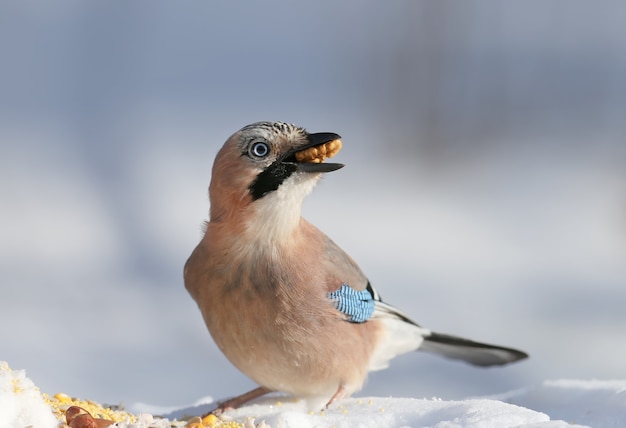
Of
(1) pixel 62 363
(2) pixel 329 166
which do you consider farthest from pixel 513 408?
(1) pixel 62 363

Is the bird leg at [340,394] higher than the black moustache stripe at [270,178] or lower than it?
lower

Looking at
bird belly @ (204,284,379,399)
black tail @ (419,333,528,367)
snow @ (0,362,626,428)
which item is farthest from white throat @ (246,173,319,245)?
black tail @ (419,333,528,367)

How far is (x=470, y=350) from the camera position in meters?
2.80

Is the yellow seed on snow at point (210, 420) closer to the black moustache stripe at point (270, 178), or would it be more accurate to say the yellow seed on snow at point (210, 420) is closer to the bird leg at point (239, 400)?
the bird leg at point (239, 400)

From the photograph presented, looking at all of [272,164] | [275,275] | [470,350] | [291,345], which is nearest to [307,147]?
[272,164]

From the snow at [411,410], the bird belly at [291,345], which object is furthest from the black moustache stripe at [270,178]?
the snow at [411,410]

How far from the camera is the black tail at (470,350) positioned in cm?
277

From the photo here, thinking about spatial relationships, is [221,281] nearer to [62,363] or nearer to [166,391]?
[166,391]

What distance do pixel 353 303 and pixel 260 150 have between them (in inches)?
17.8

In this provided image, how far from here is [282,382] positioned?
7.59ft

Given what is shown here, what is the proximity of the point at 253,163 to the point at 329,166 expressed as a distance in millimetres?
165

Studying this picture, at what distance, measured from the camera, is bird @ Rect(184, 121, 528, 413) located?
2.18 metres

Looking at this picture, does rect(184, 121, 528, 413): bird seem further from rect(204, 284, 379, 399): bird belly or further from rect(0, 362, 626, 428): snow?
rect(0, 362, 626, 428): snow

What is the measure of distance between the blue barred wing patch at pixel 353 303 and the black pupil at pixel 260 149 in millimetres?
370
